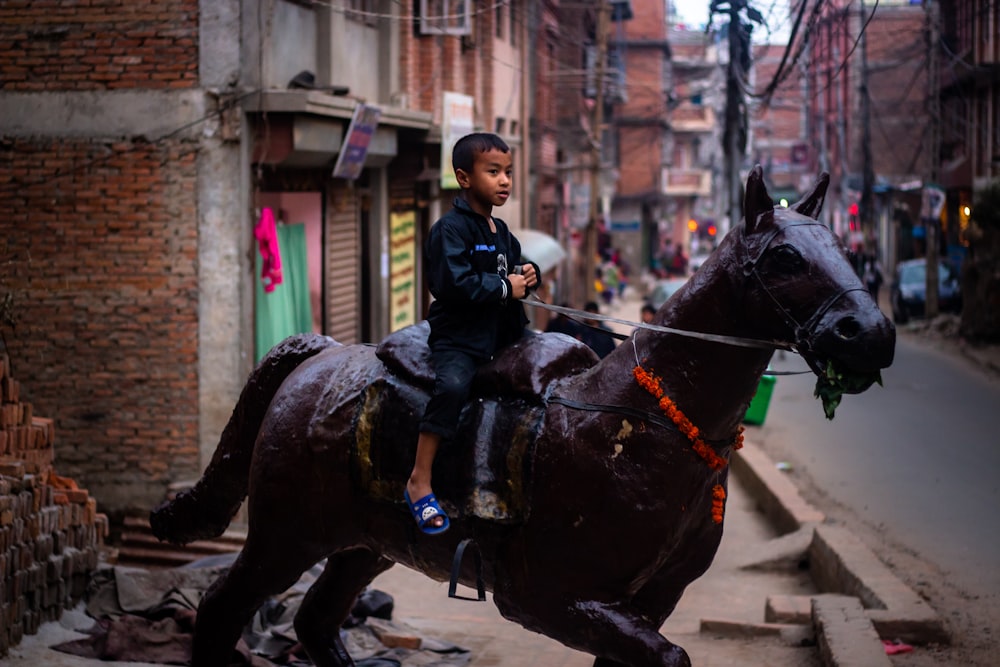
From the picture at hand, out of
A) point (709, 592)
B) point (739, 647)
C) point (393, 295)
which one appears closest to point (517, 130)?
point (393, 295)

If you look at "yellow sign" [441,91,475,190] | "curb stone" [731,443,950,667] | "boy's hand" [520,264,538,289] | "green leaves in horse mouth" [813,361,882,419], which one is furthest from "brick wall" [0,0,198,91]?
"green leaves in horse mouth" [813,361,882,419]

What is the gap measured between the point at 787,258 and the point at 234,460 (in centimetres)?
294

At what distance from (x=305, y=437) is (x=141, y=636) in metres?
2.07

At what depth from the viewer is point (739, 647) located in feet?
24.7

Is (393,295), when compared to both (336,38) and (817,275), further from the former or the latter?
(817,275)

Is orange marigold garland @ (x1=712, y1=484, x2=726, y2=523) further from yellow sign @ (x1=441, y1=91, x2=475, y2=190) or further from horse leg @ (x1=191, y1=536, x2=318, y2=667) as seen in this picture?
yellow sign @ (x1=441, y1=91, x2=475, y2=190)

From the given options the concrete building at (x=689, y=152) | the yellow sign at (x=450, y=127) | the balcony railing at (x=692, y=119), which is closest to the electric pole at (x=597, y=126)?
the yellow sign at (x=450, y=127)

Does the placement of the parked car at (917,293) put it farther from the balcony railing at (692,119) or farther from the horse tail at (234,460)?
the balcony railing at (692,119)

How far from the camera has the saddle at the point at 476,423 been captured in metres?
4.98

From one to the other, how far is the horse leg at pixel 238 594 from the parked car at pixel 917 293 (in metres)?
30.8

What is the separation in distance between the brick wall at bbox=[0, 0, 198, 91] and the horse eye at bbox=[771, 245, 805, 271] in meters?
8.59

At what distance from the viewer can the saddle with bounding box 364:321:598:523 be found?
4.98 meters

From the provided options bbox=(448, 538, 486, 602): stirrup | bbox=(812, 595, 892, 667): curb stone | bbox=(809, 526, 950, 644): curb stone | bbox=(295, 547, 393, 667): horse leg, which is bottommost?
bbox=(809, 526, 950, 644): curb stone

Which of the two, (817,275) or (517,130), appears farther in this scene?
(517,130)
